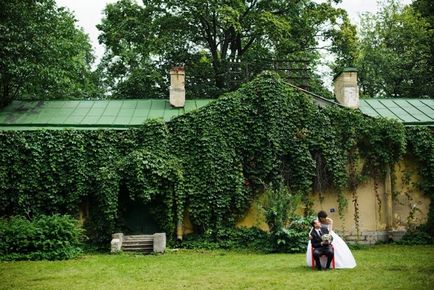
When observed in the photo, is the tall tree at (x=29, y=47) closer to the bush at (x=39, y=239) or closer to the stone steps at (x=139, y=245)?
the bush at (x=39, y=239)

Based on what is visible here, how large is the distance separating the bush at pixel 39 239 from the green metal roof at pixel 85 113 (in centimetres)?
420

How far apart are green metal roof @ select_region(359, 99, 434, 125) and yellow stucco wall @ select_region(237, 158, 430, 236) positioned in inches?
88.7

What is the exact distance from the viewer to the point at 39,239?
1512cm

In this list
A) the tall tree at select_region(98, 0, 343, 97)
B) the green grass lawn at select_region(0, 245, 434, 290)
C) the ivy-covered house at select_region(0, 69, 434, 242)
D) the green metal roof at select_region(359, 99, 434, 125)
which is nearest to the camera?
the green grass lawn at select_region(0, 245, 434, 290)

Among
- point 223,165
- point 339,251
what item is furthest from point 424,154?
point 339,251

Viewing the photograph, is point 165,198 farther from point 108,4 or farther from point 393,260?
point 108,4

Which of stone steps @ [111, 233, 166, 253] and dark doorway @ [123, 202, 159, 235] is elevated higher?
dark doorway @ [123, 202, 159, 235]

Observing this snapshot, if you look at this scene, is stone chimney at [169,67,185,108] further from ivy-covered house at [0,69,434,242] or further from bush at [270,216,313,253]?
bush at [270,216,313,253]

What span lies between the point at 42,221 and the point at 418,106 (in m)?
15.3

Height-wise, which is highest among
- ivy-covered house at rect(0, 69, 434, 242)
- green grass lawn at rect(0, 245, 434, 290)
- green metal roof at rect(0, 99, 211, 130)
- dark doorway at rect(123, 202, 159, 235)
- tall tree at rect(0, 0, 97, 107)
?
tall tree at rect(0, 0, 97, 107)

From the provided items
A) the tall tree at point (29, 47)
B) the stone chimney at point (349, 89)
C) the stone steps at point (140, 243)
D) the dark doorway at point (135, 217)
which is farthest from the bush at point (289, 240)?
the tall tree at point (29, 47)

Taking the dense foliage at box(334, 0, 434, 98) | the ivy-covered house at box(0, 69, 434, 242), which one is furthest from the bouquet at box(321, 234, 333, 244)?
the dense foliage at box(334, 0, 434, 98)

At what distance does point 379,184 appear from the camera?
18562mm

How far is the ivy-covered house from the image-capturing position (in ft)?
57.2
